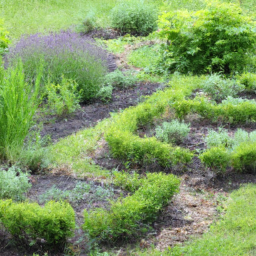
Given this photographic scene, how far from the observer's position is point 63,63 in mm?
8469

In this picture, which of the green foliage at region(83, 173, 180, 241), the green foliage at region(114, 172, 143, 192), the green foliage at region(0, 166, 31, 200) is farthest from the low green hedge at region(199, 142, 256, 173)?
the green foliage at region(0, 166, 31, 200)

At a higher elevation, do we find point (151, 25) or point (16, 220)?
point (151, 25)

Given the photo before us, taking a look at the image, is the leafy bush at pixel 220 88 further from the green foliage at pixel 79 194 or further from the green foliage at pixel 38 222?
the green foliage at pixel 38 222

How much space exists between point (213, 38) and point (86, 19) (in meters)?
5.53

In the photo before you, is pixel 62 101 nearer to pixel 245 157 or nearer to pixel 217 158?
pixel 217 158

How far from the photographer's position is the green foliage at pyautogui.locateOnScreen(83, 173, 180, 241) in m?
3.96

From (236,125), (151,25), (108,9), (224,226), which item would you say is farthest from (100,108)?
(108,9)

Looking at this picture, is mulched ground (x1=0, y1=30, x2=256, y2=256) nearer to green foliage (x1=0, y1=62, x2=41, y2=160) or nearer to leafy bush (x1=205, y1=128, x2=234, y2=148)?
leafy bush (x1=205, y1=128, x2=234, y2=148)

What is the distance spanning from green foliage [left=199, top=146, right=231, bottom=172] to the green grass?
58cm

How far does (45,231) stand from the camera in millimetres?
3803

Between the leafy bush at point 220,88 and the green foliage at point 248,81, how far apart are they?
0.83ft

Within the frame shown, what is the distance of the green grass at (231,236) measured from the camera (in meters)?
3.88

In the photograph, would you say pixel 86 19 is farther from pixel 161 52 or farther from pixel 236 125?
pixel 236 125

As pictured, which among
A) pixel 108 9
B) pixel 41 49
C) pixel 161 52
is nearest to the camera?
pixel 41 49
